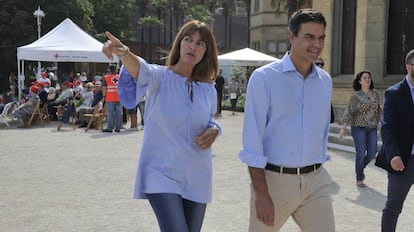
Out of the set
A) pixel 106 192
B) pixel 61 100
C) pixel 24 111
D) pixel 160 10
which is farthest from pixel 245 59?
pixel 160 10

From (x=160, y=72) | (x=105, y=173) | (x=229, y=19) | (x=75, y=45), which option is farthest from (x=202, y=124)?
(x=229, y=19)

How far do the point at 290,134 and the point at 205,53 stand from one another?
829mm

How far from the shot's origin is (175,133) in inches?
119

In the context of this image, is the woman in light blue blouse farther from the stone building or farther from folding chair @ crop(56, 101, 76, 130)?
folding chair @ crop(56, 101, 76, 130)

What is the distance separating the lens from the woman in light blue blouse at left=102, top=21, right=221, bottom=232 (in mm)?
2920

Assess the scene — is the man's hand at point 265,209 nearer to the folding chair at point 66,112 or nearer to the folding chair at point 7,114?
the folding chair at point 66,112

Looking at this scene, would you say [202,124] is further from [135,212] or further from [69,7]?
[69,7]

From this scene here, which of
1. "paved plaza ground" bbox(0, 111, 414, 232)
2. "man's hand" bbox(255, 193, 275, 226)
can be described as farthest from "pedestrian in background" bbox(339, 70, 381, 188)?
"man's hand" bbox(255, 193, 275, 226)

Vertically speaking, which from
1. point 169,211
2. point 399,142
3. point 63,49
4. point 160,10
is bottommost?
point 169,211

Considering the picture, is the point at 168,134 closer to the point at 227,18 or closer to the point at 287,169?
the point at 287,169

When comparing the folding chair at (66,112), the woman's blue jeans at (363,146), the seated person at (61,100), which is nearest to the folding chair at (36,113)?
the folding chair at (66,112)

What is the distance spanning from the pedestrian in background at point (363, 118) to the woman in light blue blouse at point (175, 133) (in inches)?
184

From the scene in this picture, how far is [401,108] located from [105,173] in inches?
209

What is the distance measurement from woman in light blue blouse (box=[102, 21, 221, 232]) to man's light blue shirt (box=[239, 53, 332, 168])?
1.12 ft
